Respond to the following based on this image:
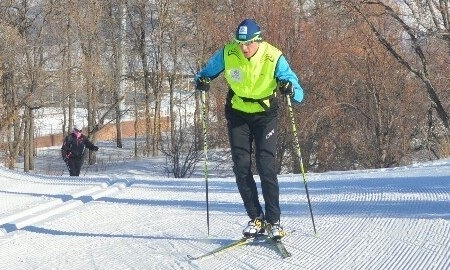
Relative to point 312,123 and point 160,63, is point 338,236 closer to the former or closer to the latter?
point 312,123

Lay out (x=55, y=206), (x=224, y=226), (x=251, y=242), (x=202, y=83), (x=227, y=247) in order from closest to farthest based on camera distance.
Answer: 1. (x=227, y=247)
2. (x=251, y=242)
3. (x=202, y=83)
4. (x=224, y=226)
5. (x=55, y=206)

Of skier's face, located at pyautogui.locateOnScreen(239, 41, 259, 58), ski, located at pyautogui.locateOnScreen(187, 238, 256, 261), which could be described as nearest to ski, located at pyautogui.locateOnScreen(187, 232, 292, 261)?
ski, located at pyautogui.locateOnScreen(187, 238, 256, 261)

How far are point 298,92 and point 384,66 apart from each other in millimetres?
22669

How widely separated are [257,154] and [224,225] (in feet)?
3.65

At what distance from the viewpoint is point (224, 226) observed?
19.3 feet

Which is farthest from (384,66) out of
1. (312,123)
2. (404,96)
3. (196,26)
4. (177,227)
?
(177,227)

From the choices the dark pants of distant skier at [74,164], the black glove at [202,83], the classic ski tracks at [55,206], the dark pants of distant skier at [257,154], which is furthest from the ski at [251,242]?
the dark pants of distant skier at [74,164]

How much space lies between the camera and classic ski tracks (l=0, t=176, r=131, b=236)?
673 centimetres

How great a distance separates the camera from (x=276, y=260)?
4.46 meters

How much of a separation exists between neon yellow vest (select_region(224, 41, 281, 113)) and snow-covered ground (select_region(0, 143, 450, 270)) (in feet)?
3.71

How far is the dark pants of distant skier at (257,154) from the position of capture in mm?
5016

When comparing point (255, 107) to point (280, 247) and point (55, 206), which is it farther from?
point (55, 206)

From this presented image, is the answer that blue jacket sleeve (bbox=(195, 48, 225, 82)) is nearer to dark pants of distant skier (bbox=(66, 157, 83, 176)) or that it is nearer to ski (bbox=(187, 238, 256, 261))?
ski (bbox=(187, 238, 256, 261))

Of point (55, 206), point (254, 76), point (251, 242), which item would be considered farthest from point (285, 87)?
point (55, 206)
